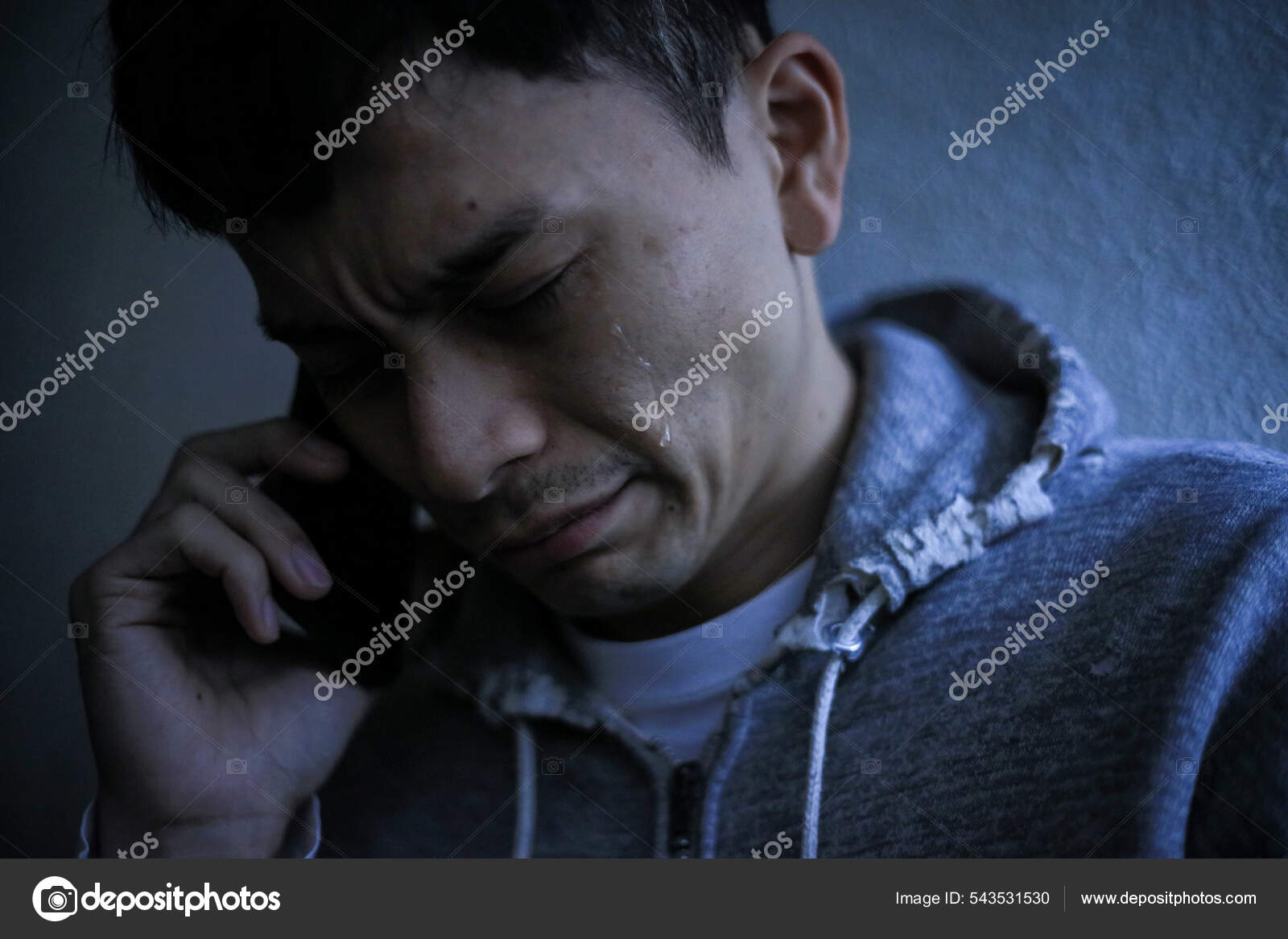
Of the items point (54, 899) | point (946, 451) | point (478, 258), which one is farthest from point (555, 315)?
point (54, 899)

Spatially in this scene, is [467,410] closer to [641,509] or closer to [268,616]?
[641,509]

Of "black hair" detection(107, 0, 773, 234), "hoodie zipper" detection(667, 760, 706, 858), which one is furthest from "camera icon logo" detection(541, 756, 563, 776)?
"black hair" detection(107, 0, 773, 234)

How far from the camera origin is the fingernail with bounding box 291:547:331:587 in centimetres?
76

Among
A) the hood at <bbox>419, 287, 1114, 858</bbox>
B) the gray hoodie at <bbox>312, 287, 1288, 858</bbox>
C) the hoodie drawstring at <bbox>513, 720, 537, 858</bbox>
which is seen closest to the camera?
the gray hoodie at <bbox>312, 287, 1288, 858</bbox>

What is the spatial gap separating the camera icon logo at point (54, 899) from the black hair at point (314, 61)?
49cm

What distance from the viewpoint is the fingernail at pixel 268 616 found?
29.3 inches

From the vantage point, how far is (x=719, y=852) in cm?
67

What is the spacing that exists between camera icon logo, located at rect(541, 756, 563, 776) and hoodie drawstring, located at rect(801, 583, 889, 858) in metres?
0.21

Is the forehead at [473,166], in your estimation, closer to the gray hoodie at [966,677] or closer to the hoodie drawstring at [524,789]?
the gray hoodie at [966,677]

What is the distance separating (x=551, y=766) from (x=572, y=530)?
0.71 feet

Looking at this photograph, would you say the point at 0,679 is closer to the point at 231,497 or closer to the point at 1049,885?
the point at 231,497

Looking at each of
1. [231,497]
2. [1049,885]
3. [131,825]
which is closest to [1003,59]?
[1049,885]

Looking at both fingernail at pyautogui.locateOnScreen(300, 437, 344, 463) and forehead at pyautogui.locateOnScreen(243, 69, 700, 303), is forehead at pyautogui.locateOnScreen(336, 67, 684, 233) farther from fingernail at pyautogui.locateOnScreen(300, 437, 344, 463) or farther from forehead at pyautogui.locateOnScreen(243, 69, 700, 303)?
fingernail at pyautogui.locateOnScreen(300, 437, 344, 463)

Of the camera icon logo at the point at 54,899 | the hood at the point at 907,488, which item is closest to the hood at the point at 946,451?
the hood at the point at 907,488
